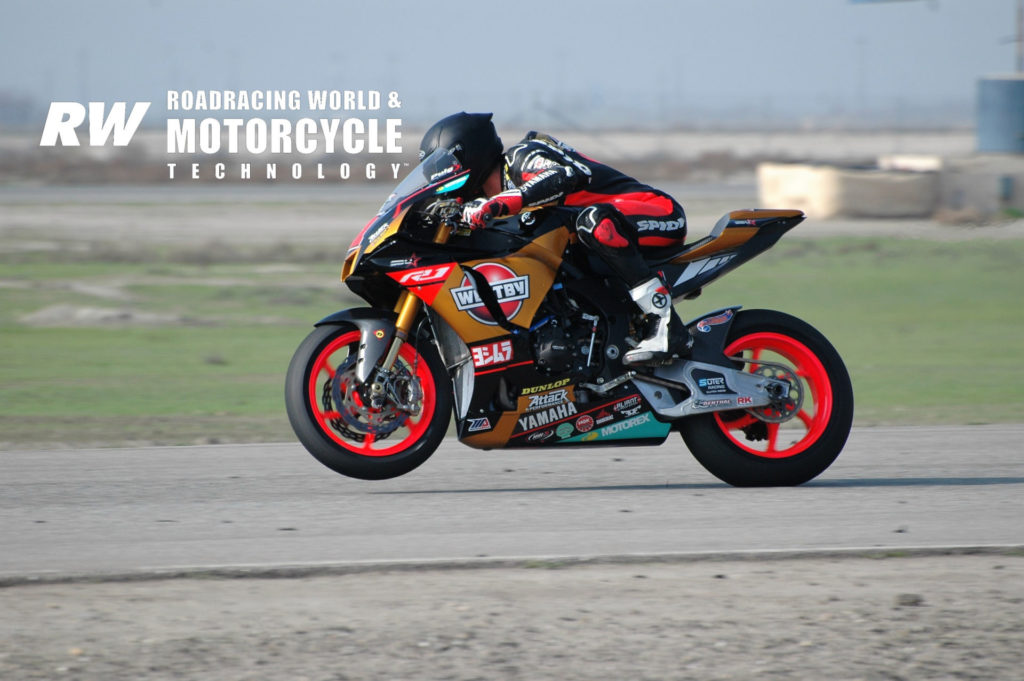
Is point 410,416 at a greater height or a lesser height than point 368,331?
lesser

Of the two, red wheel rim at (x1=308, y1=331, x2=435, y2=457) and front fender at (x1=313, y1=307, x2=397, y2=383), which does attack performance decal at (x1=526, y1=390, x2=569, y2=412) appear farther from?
front fender at (x1=313, y1=307, x2=397, y2=383)

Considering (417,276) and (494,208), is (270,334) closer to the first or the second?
(417,276)

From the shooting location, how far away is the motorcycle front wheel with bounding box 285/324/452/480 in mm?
6484

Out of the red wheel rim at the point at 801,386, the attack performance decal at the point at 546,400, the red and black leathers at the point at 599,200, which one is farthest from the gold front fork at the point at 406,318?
the red wheel rim at the point at 801,386

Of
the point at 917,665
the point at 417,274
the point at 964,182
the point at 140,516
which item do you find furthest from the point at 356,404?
the point at 964,182

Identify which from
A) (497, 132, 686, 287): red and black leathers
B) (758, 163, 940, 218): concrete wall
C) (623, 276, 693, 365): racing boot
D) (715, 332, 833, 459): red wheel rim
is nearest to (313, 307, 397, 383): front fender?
(497, 132, 686, 287): red and black leathers

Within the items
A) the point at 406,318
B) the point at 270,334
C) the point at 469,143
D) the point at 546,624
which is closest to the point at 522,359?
the point at 406,318

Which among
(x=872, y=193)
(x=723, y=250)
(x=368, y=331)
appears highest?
(x=872, y=193)

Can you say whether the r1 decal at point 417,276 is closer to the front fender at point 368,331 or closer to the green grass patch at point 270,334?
the front fender at point 368,331

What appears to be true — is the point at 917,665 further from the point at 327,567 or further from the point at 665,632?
the point at 327,567

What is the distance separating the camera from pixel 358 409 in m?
6.51

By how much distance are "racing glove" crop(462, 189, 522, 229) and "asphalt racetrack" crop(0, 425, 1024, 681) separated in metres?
1.43

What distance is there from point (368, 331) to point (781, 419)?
2236 mm

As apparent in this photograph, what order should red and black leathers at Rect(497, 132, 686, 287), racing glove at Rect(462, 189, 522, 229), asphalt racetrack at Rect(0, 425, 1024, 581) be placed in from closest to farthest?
asphalt racetrack at Rect(0, 425, 1024, 581) < racing glove at Rect(462, 189, 522, 229) < red and black leathers at Rect(497, 132, 686, 287)
